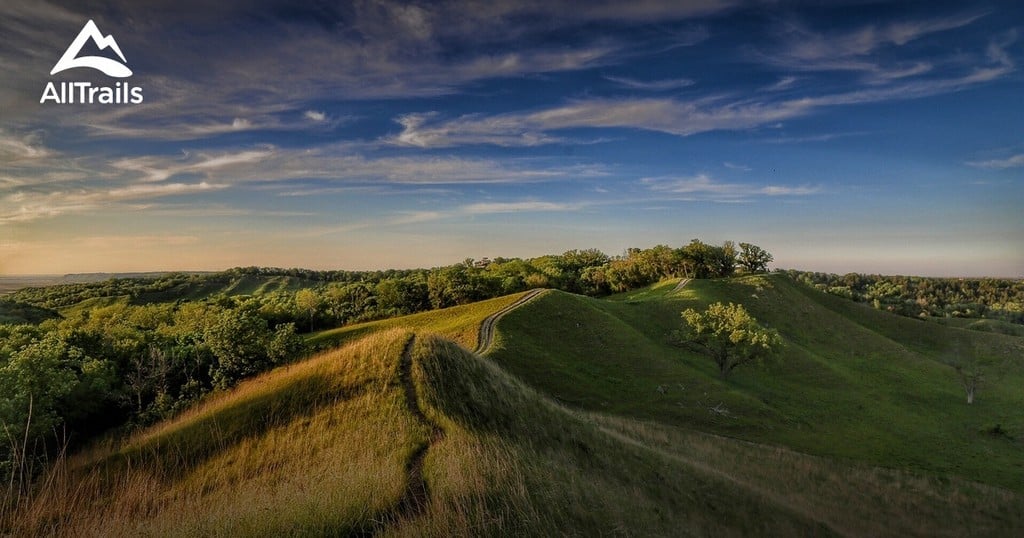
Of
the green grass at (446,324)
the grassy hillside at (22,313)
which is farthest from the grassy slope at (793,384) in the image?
the grassy hillside at (22,313)

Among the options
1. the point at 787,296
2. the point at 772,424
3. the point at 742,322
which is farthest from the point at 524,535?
the point at 787,296

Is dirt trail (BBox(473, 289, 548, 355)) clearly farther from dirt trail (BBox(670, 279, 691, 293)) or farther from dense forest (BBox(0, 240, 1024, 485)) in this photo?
dirt trail (BBox(670, 279, 691, 293))

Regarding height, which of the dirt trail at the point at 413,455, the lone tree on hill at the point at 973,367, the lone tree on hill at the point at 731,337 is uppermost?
the dirt trail at the point at 413,455

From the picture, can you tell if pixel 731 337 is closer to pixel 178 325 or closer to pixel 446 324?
pixel 446 324

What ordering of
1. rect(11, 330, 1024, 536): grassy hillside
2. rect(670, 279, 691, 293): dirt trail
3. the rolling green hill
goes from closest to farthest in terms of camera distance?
rect(11, 330, 1024, 536): grassy hillside → the rolling green hill → rect(670, 279, 691, 293): dirt trail

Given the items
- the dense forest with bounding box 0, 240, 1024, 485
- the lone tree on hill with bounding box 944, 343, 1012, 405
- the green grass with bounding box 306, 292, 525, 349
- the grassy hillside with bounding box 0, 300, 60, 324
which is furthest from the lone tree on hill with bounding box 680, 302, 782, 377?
the grassy hillside with bounding box 0, 300, 60, 324

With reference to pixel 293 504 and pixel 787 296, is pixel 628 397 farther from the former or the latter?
pixel 787 296

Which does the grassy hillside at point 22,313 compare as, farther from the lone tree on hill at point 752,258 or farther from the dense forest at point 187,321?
the lone tree on hill at point 752,258
